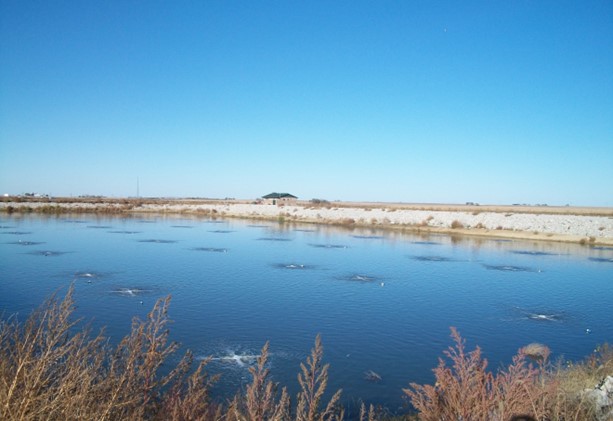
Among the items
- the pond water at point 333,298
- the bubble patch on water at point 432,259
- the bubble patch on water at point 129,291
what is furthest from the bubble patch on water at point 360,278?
the bubble patch on water at point 129,291

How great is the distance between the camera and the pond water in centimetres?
1210

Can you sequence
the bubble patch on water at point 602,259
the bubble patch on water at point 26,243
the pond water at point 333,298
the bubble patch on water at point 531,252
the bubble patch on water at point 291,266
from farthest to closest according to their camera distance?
the bubble patch on water at point 531,252 < the bubble patch on water at point 602,259 < the bubble patch on water at point 26,243 < the bubble patch on water at point 291,266 < the pond water at point 333,298

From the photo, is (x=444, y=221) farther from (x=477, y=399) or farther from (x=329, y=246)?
(x=477, y=399)

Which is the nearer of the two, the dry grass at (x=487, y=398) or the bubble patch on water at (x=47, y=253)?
the dry grass at (x=487, y=398)

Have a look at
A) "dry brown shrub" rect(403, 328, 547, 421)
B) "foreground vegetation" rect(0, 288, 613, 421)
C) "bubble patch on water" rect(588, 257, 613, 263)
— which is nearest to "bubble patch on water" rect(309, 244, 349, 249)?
"bubble patch on water" rect(588, 257, 613, 263)

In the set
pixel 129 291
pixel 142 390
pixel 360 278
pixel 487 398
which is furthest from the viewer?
pixel 360 278

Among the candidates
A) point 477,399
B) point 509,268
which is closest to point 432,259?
point 509,268

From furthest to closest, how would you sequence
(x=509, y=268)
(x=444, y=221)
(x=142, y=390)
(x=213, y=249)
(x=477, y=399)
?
(x=444, y=221) < (x=213, y=249) < (x=509, y=268) < (x=477, y=399) < (x=142, y=390)

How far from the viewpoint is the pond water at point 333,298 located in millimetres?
12102

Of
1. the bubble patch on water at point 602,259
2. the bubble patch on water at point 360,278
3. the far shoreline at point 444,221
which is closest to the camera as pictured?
the bubble patch on water at point 360,278

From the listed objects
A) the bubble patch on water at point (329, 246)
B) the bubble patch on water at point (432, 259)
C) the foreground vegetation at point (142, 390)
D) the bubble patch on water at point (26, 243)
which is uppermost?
the foreground vegetation at point (142, 390)

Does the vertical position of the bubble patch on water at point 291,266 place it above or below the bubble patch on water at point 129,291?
above

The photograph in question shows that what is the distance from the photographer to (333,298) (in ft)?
60.0

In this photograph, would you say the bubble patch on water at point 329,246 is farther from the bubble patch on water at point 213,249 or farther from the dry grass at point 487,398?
the dry grass at point 487,398
